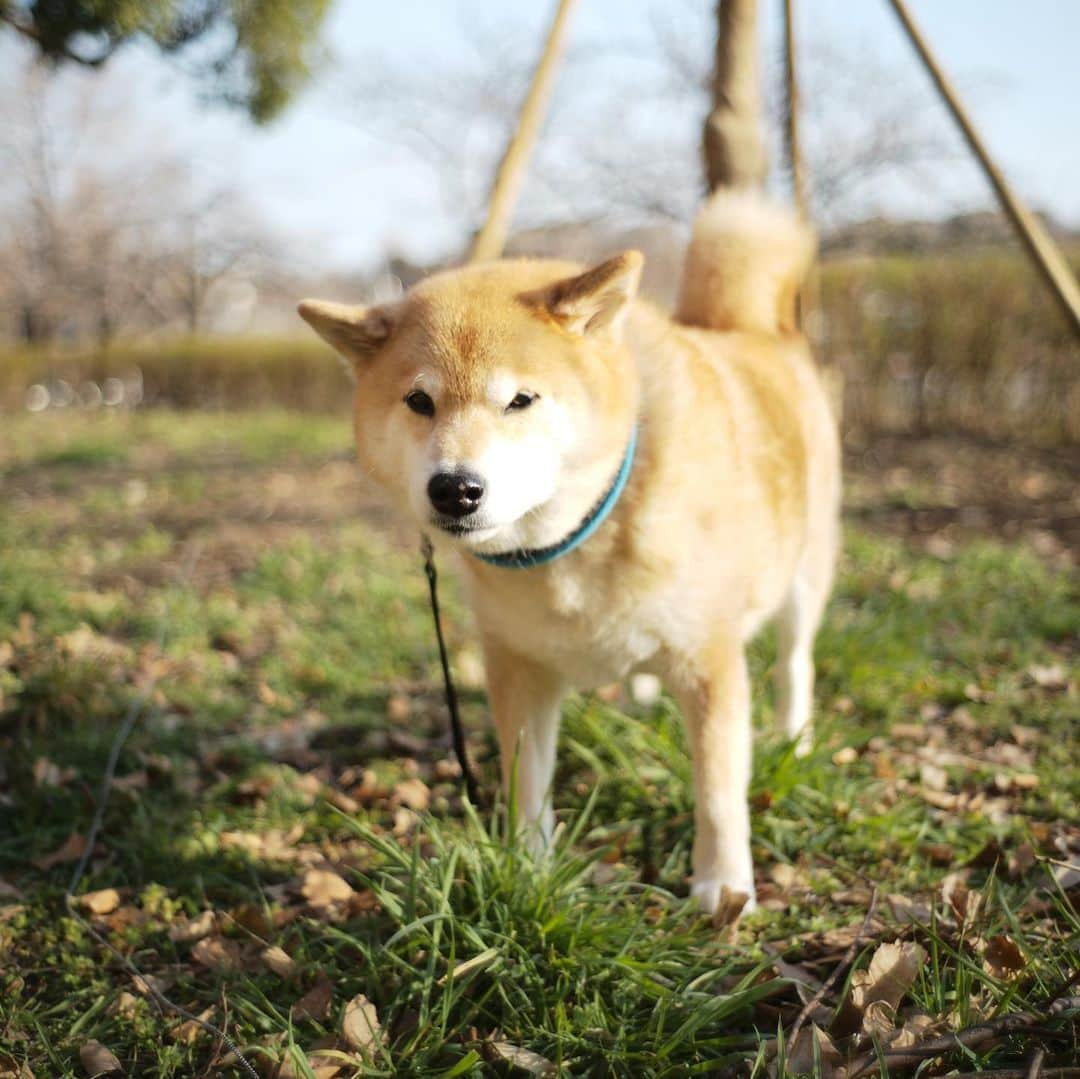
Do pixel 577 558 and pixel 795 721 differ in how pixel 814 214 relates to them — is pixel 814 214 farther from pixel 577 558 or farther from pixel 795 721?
pixel 577 558

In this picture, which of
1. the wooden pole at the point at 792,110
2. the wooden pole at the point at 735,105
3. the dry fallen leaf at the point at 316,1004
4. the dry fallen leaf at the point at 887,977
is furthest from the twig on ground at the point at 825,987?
the wooden pole at the point at 735,105

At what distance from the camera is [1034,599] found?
4.19m

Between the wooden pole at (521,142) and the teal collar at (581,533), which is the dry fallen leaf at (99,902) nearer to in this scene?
the teal collar at (581,533)

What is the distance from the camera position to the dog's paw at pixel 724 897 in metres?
2.15

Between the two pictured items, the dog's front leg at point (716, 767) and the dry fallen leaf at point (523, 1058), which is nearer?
the dry fallen leaf at point (523, 1058)

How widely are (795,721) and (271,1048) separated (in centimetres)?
188

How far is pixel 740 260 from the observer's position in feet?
10.2

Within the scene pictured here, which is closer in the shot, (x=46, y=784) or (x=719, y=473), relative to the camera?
(x=719, y=473)

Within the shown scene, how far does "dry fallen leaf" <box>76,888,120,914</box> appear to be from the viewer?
2.33 metres

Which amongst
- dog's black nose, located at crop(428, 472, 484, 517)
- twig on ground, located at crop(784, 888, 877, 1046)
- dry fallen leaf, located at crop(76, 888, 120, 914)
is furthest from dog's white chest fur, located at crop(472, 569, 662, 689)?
dry fallen leaf, located at crop(76, 888, 120, 914)

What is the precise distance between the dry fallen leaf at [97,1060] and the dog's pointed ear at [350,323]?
1563mm

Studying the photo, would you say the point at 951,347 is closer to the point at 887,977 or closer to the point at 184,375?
the point at 887,977

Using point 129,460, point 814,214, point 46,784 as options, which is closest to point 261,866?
point 46,784

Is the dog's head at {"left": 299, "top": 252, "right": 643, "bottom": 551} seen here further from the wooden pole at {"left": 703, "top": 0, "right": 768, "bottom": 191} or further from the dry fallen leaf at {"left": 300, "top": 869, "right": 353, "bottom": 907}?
the wooden pole at {"left": 703, "top": 0, "right": 768, "bottom": 191}
